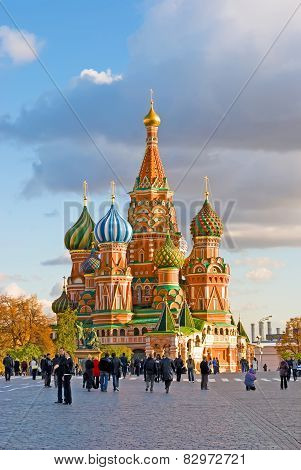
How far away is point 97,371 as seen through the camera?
3409cm

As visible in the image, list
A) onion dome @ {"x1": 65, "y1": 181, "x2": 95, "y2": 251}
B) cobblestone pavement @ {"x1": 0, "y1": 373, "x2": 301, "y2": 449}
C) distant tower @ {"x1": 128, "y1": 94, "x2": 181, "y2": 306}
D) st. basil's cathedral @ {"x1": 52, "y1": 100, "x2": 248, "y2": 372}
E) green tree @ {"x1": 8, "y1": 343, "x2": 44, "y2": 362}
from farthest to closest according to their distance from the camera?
onion dome @ {"x1": 65, "y1": 181, "x2": 95, "y2": 251} < distant tower @ {"x1": 128, "y1": 94, "x2": 181, "y2": 306} < st. basil's cathedral @ {"x1": 52, "y1": 100, "x2": 248, "y2": 372} < green tree @ {"x1": 8, "y1": 343, "x2": 44, "y2": 362} < cobblestone pavement @ {"x1": 0, "y1": 373, "x2": 301, "y2": 449}

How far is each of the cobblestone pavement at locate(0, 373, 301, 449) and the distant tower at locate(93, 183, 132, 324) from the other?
70.4 m

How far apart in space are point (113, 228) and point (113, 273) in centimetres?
471

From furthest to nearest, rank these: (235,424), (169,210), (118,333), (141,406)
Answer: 1. (169,210)
2. (118,333)
3. (141,406)
4. (235,424)

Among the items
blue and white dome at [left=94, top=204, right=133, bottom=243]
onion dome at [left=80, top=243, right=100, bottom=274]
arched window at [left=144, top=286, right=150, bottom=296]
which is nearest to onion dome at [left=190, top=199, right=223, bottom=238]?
arched window at [left=144, top=286, right=150, bottom=296]

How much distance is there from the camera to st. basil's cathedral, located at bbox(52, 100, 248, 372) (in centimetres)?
9688

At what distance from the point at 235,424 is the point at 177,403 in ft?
25.0

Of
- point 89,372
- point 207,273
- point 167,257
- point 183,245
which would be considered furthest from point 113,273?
point 89,372

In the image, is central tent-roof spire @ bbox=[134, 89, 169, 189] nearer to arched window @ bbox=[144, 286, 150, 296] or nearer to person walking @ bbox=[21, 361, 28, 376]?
arched window @ bbox=[144, 286, 150, 296]

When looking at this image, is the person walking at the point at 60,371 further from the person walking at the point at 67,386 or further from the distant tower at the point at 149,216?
the distant tower at the point at 149,216

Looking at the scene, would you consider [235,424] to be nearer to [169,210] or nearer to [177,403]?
[177,403]

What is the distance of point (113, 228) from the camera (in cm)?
9856

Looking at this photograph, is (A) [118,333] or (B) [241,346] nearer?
(A) [118,333]
